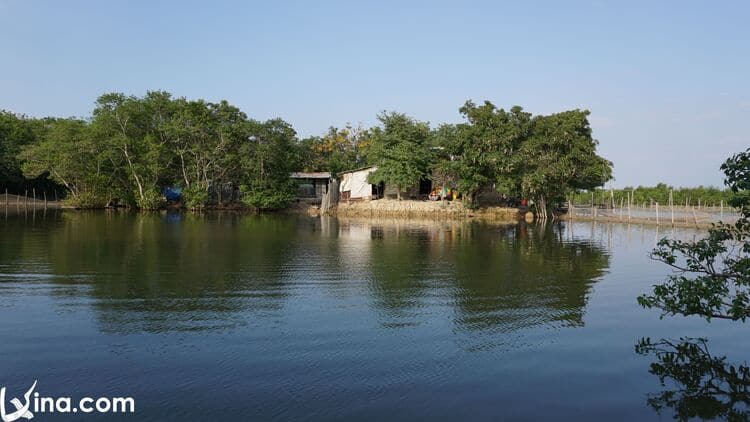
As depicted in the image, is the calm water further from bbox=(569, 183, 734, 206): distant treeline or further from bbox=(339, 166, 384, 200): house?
bbox=(569, 183, 734, 206): distant treeline

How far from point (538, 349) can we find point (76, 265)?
43.3 feet

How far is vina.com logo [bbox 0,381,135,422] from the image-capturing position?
6215 millimetres

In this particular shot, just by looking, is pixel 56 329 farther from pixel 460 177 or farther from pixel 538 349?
pixel 460 177

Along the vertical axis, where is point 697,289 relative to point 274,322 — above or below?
above

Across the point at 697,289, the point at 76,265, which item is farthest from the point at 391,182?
the point at 697,289

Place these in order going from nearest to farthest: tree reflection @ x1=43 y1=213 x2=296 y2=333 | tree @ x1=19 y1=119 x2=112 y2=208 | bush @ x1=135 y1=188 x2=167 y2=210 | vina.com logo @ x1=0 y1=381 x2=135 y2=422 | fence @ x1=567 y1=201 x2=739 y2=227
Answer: vina.com logo @ x1=0 y1=381 x2=135 y2=422, tree reflection @ x1=43 y1=213 x2=296 y2=333, fence @ x1=567 y1=201 x2=739 y2=227, tree @ x1=19 y1=119 x2=112 y2=208, bush @ x1=135 y1=188 x2=167 y2=210

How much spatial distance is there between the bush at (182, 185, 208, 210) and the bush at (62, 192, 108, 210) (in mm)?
7296

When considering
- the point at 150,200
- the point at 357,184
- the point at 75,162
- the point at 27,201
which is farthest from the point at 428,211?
the point at 27,201

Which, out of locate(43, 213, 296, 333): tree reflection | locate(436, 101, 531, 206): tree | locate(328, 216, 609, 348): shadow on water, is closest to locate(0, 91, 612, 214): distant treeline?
locate(436, 101, 531, 206): tree

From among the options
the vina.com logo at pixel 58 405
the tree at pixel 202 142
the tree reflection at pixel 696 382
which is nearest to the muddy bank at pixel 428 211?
the tree at pixel 202 142

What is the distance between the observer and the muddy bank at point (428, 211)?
42.6m

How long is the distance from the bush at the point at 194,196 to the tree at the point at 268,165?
3.53 m

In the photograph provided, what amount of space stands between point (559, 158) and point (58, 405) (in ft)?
116

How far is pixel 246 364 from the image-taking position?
7.85m
